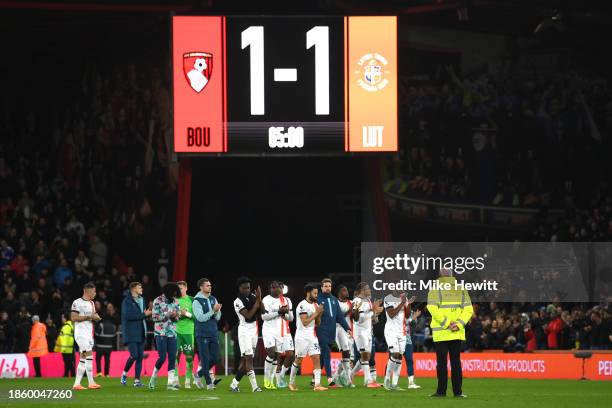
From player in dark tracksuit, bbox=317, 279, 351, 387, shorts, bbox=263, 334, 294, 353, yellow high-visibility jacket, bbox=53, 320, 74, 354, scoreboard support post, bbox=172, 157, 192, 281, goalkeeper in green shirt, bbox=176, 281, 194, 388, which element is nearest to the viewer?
shorts, bbox=263, 334, 294, 353

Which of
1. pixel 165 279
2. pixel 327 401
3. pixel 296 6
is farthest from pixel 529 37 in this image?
pixel 327 401

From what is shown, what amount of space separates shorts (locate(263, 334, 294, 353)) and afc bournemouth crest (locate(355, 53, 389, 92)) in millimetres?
9749

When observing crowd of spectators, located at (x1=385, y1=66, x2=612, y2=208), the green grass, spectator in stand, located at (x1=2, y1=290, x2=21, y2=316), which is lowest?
the green grass

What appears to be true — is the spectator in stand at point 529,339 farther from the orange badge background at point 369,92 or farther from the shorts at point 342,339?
the shorts at point 342,339

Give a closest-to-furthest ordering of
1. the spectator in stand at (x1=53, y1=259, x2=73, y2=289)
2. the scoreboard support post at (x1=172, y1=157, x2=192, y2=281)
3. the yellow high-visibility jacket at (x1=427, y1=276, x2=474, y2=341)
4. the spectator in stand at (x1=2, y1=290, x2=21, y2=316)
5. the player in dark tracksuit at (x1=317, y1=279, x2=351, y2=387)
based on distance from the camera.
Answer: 1. the yellow high-visibility jacket at (x1=427, y1=276, x2=474, y2=341)
2. the player in dark tracksuit at (x1=317, y1=279, x2=351, y2=387)
3. the spectator in stand at (x1=2, y1=290, x2=21, y2=316)
4. the scoreboard support post at (x1=172, y1=157, x2=192, y2=281)
5. the spectator in stand at (x1=53, y1=259, x2=73, y2=289)

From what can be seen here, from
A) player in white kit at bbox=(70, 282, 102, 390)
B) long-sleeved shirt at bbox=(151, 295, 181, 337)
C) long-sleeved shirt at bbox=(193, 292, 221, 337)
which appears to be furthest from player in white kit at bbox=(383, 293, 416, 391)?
player in white kit at bbox=(70, 282, 102, 390)

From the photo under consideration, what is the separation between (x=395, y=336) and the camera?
25.0 meters

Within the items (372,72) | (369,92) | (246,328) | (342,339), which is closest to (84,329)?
(246,328)

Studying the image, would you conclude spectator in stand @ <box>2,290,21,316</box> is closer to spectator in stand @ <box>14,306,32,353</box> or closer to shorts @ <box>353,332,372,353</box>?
spectator in stand @ <box>14,306,32,353</box>

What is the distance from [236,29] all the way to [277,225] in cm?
1049

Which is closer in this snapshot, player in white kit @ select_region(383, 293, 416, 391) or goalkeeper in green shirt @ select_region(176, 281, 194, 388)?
player in white kit @ select_region(383, 293, 416, 391)

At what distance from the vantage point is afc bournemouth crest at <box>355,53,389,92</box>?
32531 mm

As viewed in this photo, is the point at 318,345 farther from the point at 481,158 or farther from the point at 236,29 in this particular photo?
the point at 481,158

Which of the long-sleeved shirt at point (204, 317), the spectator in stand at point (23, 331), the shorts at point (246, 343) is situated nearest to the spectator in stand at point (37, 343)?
the spectator in stand at point (23, 331)
